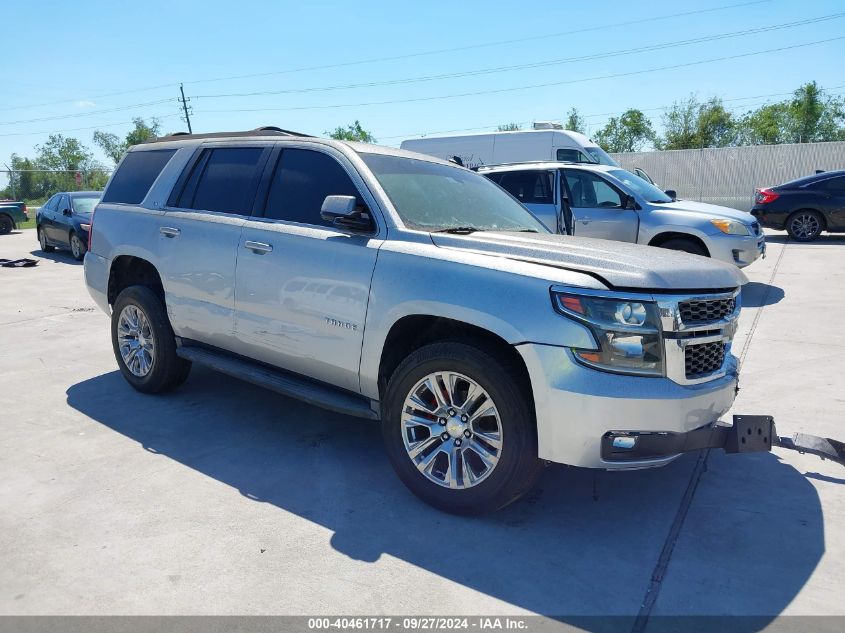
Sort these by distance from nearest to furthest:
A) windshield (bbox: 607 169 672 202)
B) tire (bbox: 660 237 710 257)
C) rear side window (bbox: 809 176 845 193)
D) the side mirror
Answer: the side mirror, tire (bbox: 660 237 710 257), windshield (bbox: 607 169 672 202), rear side window (bbox: 809 176 845 193)

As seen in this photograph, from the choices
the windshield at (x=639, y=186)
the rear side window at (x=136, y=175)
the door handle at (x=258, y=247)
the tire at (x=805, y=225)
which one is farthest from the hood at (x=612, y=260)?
the tire at (x=805, y=225)

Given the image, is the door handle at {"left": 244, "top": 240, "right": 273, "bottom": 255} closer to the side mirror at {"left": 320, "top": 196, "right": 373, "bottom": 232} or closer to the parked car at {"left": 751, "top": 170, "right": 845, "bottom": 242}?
the side mirror at {"left": 320, "top": 196, "right": 373, "bottom": 232}

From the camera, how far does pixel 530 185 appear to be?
9.64 m

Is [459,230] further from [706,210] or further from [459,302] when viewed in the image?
[706,210]

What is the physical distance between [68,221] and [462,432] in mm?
14475

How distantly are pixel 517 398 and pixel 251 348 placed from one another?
205cm

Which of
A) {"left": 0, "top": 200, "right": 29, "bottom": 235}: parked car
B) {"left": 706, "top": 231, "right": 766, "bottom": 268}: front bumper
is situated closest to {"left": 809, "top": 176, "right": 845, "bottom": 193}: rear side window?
{"left": 706, "top": 231, "right": 766, "bottom": 268}: front bumper

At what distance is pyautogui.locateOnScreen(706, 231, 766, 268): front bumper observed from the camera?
359 inches

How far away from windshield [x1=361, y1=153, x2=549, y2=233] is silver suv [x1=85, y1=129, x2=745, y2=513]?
0.7 inches

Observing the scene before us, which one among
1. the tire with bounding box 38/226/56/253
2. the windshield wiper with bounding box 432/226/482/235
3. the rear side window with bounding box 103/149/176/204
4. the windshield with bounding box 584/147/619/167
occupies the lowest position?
the tire with bounding box 38/226/56/253

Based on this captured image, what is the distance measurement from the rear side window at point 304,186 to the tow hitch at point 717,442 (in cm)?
204

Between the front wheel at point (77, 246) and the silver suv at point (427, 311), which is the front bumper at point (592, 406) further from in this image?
the front wheel at point (77, 246)

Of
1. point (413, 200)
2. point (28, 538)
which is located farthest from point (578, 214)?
point (28, 538)

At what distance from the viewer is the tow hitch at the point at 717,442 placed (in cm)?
302
